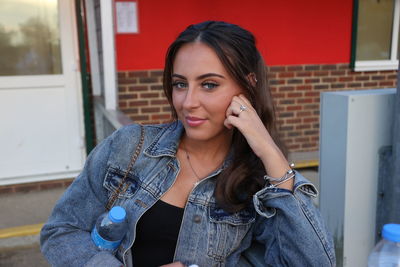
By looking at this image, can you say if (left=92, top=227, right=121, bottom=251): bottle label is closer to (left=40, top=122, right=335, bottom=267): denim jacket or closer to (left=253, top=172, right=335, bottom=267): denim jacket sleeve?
(left=40, top=122, right=335, bottom=267): denim jacket

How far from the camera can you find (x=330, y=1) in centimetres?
500

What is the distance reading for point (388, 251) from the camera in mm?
1299

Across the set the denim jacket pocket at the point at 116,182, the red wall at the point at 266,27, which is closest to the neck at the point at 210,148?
the denim jacket pocket at the point at 116,182

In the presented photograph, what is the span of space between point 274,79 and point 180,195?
3.67 m

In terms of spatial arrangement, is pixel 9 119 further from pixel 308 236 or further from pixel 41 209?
pixel 308 236

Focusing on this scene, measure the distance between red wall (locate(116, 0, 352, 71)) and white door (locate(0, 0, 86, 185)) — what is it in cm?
59

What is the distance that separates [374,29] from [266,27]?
1612 millimetres

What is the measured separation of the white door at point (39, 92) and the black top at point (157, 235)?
9.94ft

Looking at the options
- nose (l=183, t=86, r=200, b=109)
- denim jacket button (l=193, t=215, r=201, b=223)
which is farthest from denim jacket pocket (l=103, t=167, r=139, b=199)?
nose (l=183, t=86, r=200, b=109)

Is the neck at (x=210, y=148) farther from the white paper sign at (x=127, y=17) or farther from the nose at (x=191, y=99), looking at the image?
the white paper sign at (x=127, y=17)

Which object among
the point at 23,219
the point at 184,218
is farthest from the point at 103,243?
the point at 23,219

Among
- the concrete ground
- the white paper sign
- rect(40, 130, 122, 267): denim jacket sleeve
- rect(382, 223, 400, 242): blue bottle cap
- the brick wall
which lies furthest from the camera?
the brick wall

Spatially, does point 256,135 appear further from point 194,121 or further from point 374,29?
point 374,29

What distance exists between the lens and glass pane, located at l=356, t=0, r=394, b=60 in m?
5.26
